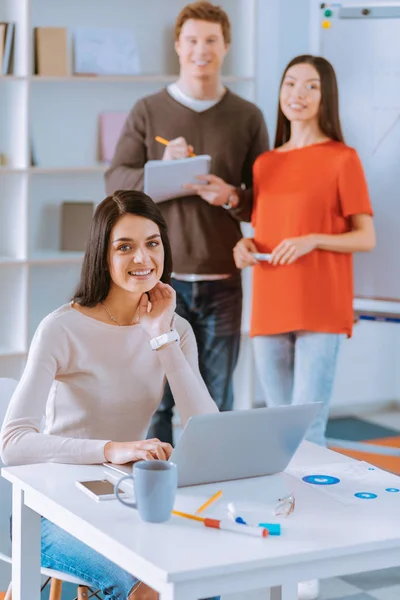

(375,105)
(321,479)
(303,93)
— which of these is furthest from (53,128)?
(321,479)

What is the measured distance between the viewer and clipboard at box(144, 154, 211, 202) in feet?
10.5

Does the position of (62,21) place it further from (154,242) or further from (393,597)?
(393,597)

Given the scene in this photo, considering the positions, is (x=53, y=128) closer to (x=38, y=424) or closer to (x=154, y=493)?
(x=38, y=424)

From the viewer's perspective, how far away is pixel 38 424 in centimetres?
198

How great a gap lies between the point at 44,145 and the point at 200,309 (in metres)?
Answer: 1.45

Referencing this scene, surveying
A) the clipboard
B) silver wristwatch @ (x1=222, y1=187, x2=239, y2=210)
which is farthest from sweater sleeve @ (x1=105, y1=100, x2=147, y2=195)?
silver wristwatch @ (x1=222, y1=187, x2=239, y2=210)

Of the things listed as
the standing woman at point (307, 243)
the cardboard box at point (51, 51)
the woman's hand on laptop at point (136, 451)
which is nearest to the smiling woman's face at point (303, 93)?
the standing woman at point (307, 243)

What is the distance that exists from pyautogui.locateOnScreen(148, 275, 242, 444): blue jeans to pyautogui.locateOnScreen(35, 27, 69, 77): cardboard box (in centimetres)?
132

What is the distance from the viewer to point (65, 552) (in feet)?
6.31

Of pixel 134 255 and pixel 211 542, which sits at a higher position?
pixel 134 255

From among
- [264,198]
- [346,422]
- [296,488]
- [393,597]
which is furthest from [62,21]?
[296,488]

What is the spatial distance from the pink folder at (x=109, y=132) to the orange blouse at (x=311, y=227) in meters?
1.50

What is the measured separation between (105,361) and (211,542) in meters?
0.73

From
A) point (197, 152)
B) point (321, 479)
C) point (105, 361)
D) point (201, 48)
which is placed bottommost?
point (321, 479)
